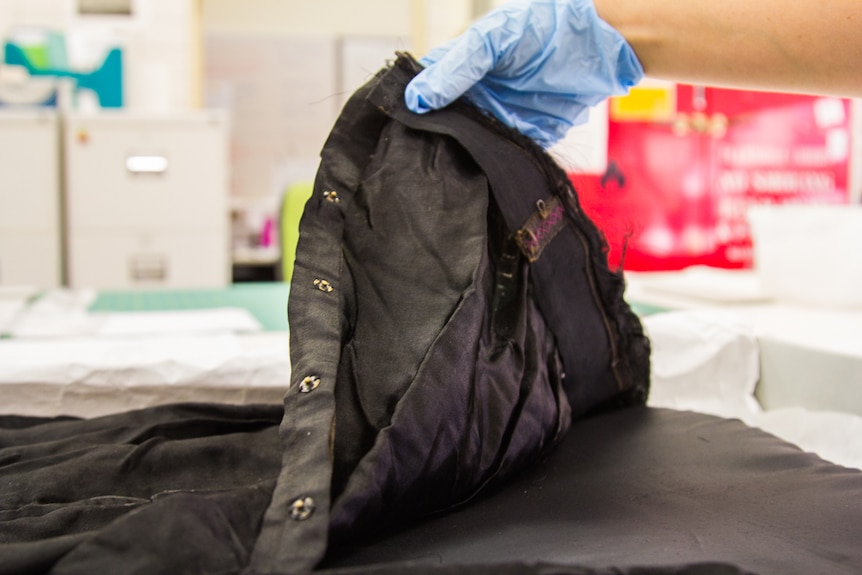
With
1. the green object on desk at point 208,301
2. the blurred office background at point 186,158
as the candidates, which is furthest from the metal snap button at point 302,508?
the blurred office background at point 186,158

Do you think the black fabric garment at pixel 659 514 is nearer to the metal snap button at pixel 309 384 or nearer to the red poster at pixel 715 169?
the metal snap button at pixel 309 384

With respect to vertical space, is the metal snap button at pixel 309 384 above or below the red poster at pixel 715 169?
below

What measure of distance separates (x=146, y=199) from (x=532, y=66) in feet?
7.25

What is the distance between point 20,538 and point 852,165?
345 cm

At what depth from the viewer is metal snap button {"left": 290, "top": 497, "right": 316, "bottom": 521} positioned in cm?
45

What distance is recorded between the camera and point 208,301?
169 cm

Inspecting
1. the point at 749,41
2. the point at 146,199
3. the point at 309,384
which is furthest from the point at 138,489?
the point at 146,199

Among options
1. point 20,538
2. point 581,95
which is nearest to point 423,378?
point 20,538

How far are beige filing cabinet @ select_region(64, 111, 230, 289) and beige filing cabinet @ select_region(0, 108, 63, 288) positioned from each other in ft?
0.18

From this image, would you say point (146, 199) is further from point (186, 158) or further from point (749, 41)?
point (749, 41)

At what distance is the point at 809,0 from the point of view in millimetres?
632

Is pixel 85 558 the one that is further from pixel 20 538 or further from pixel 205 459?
pixel 205 459

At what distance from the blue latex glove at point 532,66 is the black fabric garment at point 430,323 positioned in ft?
0.11

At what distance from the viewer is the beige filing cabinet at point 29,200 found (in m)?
2.58
